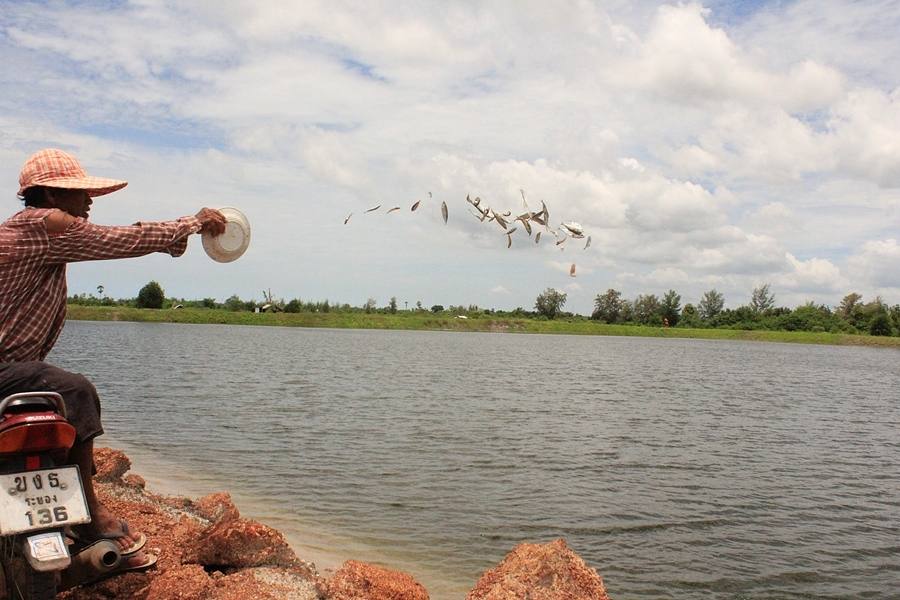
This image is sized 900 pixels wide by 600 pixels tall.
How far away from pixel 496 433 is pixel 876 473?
7845mm

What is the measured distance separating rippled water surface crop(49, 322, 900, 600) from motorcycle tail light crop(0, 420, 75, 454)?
4.74 metres

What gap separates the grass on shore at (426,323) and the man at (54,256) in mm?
92983

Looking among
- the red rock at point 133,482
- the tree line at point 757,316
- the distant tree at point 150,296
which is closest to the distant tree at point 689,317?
the tree line at point 757,316

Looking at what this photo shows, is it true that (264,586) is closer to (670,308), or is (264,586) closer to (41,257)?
(41,257)

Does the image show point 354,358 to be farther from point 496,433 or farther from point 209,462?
point 209,462

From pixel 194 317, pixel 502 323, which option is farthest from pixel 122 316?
pixel 502 323

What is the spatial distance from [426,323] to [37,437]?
96311 millimetres

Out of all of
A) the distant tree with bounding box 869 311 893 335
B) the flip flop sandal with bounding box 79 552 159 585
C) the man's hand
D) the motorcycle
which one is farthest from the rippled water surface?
the distant tree with bounding box 869 311 893 335

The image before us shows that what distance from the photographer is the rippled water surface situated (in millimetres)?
8406

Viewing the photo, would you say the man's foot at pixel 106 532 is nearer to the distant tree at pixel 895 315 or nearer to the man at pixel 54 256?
the man at pixel 54 256

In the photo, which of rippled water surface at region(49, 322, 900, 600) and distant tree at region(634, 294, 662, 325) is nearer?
rippled water surface at region(49, 322, 900, 600)

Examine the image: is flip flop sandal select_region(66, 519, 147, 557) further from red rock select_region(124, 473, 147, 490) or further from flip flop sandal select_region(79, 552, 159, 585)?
red rock select_region(124, 473, 147, 490)

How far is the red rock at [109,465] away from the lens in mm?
7543

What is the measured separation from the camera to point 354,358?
131 ft
